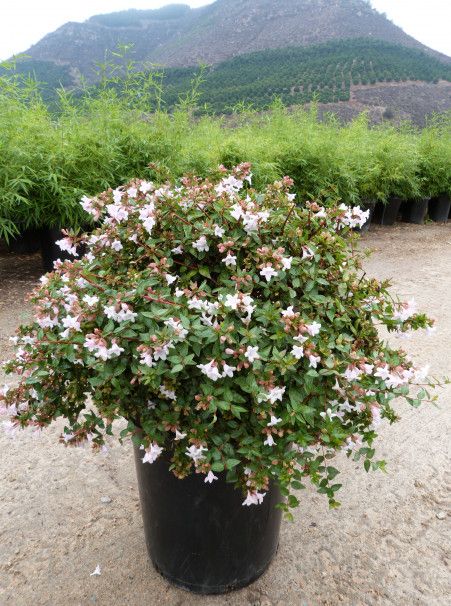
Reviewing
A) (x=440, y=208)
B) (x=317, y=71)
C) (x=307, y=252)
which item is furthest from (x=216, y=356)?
(x=317, y=71)

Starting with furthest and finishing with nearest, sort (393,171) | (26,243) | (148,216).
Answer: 1. (393,171)
2. (26,243)
3. (148,216)

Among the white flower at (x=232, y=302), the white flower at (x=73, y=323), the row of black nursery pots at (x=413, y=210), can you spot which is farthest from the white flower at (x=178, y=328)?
the row of black nursery pots at (x=413, y=210)

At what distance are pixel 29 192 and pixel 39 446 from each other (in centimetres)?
222

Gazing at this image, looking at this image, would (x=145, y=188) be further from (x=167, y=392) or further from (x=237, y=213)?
(x=167, y=392)

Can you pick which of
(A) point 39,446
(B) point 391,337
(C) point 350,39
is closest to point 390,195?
(B) point 391,337

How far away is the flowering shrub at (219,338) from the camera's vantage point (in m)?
1.08

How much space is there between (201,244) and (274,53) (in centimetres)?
4453

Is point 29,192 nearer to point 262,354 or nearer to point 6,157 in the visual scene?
point 6,157

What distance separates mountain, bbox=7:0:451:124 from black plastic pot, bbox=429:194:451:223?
1372 cm

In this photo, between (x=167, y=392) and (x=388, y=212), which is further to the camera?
(x=388, y=212)

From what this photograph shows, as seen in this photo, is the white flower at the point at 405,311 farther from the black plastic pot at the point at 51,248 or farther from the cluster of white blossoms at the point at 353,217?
the black plastic pot at the point at 51,248

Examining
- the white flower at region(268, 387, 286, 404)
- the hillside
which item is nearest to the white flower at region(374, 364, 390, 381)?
the white flower at region(268, 387, 286, 404)

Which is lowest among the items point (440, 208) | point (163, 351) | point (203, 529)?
point (440, 208)

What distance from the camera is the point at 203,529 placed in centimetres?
133
